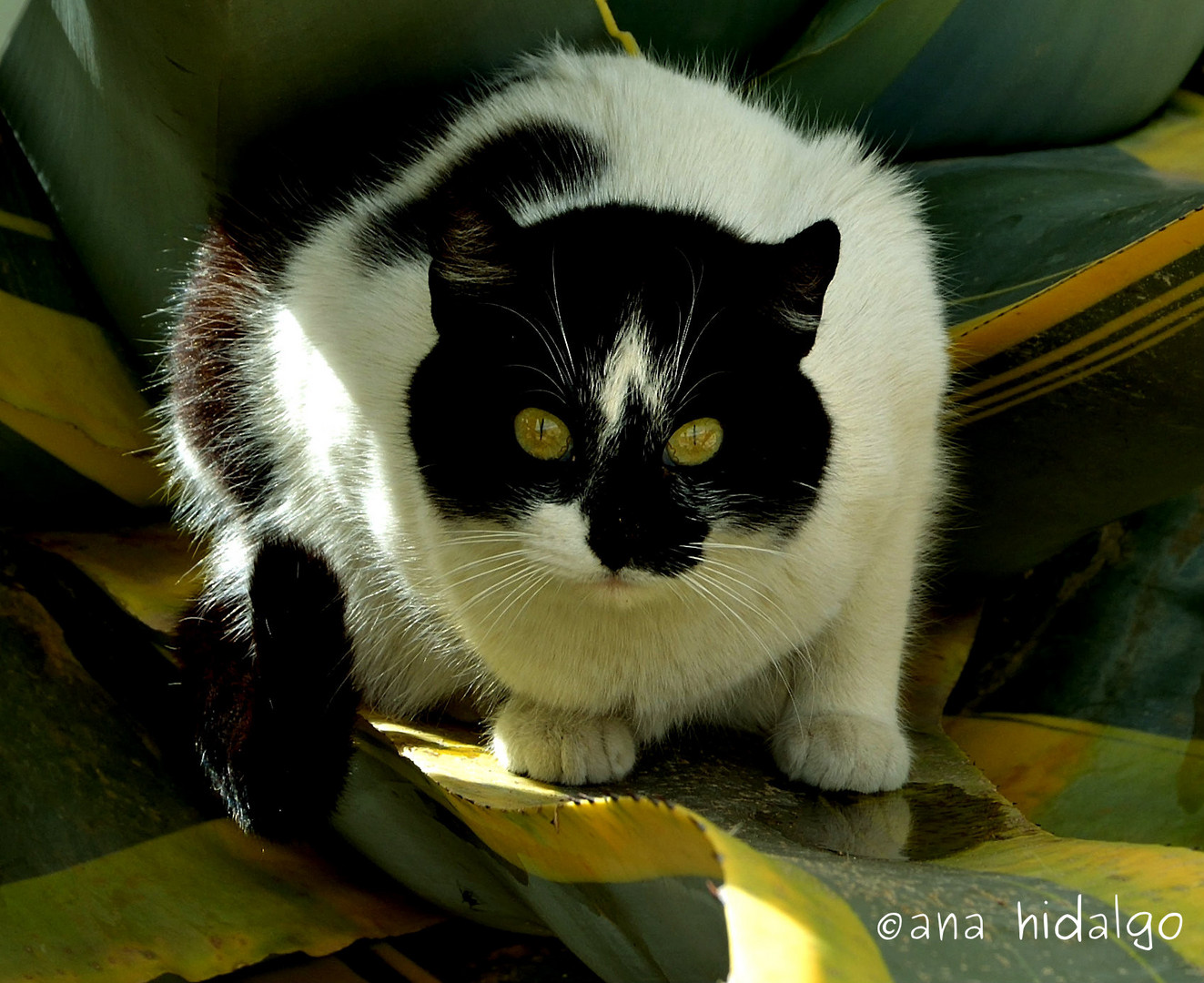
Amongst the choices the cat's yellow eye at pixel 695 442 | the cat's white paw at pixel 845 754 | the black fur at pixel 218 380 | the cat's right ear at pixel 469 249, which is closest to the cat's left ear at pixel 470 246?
the cat's right ear at pixel 469 249

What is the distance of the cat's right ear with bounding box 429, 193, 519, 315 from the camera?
2.67 ft

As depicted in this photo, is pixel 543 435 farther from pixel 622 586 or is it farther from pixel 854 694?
pixel 854 694

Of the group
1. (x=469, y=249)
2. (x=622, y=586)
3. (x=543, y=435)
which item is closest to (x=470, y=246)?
(x=469, y=249)

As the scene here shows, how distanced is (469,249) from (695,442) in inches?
8.2

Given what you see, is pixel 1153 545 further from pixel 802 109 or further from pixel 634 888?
pixel 634 888

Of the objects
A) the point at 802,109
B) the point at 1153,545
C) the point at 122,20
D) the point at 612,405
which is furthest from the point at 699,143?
the point at 1153,545

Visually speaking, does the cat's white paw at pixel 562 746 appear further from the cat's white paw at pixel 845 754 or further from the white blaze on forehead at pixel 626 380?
the white blaze on forehead at pixel 626 380

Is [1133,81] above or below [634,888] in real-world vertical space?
above

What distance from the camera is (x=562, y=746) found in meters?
0.94

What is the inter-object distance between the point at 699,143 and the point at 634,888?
69cm

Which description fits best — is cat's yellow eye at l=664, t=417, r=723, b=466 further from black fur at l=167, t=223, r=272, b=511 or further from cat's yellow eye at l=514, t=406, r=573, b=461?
black fur at l=167, t=223, r=272, b=511

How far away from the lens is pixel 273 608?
2.64ft

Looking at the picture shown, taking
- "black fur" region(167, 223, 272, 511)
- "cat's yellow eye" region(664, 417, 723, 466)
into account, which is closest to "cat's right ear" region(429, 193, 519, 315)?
"cat's yellow eye" region(664, 417, 723, 466)

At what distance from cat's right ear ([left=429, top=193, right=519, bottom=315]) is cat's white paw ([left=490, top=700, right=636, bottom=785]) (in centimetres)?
34
